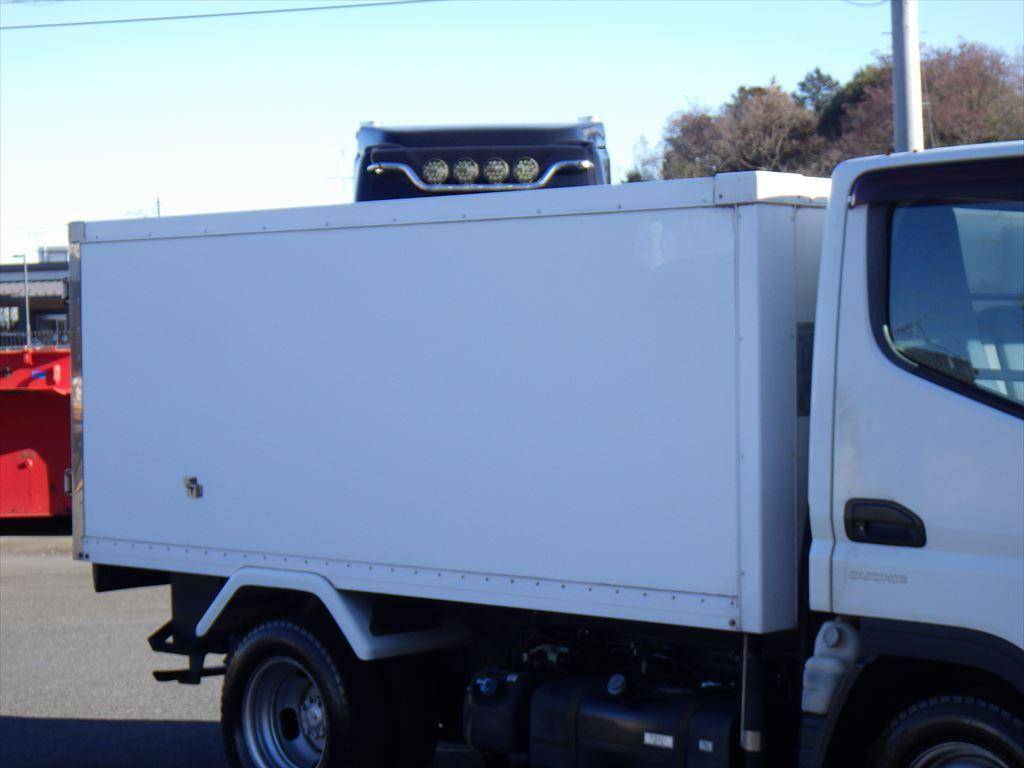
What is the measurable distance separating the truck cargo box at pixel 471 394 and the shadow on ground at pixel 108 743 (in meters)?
1.14

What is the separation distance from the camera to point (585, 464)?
493 cm

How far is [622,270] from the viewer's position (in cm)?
485

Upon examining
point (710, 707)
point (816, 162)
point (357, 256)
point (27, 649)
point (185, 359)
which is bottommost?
point (27, 649)

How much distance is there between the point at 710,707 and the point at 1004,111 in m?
26.2

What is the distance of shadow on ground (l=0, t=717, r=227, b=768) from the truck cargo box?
3.73 ft

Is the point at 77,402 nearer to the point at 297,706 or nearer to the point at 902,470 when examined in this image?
the point at 297,706

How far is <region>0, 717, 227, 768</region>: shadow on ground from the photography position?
270 inches

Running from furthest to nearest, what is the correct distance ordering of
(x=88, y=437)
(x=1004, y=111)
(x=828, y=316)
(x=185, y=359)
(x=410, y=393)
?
(x=1004, y=111), (x=88, y=437), (x=185, y=359), (x=410, y=393), (x=828, y=316)

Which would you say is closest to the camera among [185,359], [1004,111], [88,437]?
[185,359]

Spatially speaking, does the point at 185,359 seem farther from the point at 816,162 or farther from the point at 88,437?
the point at 816,162

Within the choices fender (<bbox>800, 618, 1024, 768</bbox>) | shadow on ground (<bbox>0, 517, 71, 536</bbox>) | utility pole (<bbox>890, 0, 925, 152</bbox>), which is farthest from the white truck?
shadow on ground (<bbox>0, 517, 71, 536</bbox>)

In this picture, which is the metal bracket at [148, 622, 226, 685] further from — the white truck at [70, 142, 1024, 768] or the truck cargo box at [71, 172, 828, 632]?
the truck cargo box at [71, 172, 828, 632]

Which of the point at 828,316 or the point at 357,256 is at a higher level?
the point at 357,256

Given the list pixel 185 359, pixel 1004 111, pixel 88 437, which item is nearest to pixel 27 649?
pixel 88 437
